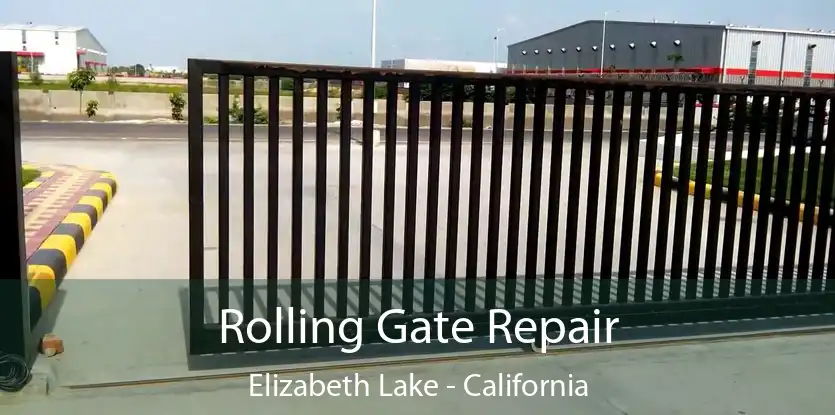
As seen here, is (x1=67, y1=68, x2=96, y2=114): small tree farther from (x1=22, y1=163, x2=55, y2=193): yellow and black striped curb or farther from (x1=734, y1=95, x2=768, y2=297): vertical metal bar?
(x1=734, y1=95, x2=768, y2=297): vertical metal bar

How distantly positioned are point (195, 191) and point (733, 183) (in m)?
3.32

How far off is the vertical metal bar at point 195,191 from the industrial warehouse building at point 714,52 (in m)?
46.5

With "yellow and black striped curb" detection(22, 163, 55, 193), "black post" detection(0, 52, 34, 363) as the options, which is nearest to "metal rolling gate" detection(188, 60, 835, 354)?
"black post" detection(0, 52, 34, 363)

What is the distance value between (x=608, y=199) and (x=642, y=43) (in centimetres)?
5328

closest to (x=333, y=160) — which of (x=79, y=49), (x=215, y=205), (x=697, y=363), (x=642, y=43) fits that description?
(x=215, y=205)

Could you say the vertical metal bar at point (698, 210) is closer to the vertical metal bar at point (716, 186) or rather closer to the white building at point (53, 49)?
the vertical metal bar at point (716, 186)

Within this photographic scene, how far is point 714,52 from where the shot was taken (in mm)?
48906

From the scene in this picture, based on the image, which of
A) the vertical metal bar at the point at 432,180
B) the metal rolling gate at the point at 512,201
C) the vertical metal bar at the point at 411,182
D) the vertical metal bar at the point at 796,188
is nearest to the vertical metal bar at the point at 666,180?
the metal rolling gate at the point at 512,201

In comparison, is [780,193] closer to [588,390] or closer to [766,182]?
[766,182]

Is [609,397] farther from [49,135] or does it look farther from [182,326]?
[49,135]

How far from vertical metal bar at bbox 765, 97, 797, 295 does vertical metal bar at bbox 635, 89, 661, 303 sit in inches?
33.2

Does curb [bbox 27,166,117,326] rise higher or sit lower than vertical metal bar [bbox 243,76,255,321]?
lower

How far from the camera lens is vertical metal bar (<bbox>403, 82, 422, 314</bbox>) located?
414 centimetres

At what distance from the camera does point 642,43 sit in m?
54.6
